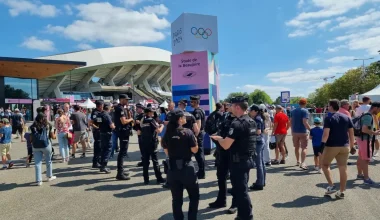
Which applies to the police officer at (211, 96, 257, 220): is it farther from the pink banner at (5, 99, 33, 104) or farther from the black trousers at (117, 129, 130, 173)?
the pink banner at (5, 99, 33, 104)

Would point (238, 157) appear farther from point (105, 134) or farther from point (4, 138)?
point (4, 138)

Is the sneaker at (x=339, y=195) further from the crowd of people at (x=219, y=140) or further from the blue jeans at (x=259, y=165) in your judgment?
the blue jeans at (x=259, y=165)

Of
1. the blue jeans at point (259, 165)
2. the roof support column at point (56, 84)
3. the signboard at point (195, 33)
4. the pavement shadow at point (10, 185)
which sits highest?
the roof support column at point (56, 84)

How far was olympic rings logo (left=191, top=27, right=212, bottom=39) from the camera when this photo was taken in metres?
10.0

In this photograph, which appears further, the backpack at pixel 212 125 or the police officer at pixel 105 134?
the police officer at pixel 105 134

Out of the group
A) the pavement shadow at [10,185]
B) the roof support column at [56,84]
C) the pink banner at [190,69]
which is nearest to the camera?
the pavement shadow at [10,185]

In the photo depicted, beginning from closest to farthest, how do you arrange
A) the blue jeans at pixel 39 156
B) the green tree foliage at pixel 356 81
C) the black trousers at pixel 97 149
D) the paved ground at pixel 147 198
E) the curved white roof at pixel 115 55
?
the paved ground at pixel 147 198 < the blue jeans at pixel 39 156 < the black trousers at pixel 97 149 < the green tree foliage at pixel 356 81 < the curved white roof at pixel 115 55

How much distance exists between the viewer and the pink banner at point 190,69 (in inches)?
379

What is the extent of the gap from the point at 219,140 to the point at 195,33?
287 inches

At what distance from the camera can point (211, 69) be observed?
10.0 m

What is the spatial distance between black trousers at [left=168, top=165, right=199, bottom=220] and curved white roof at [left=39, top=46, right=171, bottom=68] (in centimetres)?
5675

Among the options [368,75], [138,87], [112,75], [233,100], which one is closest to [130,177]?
[233,100]

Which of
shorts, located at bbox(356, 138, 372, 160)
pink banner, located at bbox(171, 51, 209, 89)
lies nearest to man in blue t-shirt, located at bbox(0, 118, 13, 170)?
pink banner, located at bbox(171, 51, 209, 89)

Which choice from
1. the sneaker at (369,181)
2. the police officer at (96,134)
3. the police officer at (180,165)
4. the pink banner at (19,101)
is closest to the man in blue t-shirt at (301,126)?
the sneaker at (369,181)
